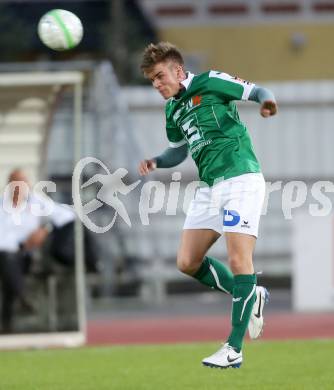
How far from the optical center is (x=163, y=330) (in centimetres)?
1667

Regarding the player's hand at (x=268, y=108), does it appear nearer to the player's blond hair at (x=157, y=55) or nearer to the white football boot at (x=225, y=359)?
the player's blond hair at (x=157, y=55)

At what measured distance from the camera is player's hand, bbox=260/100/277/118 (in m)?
9.49

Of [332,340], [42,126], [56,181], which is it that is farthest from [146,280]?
[332,340]

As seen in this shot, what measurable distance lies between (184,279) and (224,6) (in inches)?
A: 526

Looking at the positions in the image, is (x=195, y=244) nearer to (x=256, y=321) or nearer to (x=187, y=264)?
(x=187, y=264)

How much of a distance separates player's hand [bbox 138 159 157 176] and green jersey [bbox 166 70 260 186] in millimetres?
310

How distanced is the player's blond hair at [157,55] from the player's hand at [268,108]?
94 cm

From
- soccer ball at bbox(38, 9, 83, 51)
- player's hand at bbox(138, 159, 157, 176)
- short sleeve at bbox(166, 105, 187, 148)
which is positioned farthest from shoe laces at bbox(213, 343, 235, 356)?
soccer ball at bbox(38, 9, 83, 51)

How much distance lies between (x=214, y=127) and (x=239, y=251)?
34.5 inches

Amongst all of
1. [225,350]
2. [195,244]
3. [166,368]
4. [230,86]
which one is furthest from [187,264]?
[166,368]

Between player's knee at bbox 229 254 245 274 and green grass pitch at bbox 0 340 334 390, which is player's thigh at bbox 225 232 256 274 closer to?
player's knee at bbox 229 254 245 274

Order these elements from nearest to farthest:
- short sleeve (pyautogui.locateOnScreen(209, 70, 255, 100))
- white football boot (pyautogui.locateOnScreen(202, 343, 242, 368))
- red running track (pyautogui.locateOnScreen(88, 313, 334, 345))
→ white football boot (pyautogui.locateOnScreen(202, 343, 242, 368)) < short sleeve (pyautogui.locateOnScreen(209, 70, 255, 100)) < red running track (pyautogui.locateOnScreen(88, 313, 334, 345))

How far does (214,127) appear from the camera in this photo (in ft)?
33.8

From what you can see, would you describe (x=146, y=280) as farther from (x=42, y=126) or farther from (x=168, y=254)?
(x=42, y=126)
